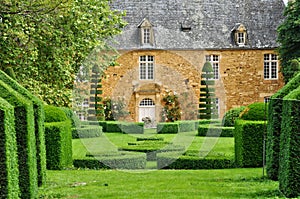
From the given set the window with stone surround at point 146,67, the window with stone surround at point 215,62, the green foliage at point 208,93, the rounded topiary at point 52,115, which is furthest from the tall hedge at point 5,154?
the window with stone surround at point 215,62

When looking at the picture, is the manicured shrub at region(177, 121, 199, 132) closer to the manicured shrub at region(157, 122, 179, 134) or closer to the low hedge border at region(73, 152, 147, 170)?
the manicured shrub at region(157, 122, 179, 134)

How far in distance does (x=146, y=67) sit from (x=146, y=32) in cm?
216

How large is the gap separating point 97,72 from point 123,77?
4624 mm

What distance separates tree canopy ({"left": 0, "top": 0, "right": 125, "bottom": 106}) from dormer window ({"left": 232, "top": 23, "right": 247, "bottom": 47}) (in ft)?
46.1

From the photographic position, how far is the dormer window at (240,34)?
36000 millimetres

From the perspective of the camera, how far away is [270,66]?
36.9 m

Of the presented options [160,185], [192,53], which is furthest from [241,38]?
[160,185]

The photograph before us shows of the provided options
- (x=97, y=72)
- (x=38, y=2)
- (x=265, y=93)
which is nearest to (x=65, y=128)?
(x=38, y=2)

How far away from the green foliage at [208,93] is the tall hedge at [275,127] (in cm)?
2200

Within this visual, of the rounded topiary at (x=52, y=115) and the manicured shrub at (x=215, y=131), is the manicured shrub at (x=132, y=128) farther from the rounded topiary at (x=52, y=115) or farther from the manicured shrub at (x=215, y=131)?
the rounded topiary at (x=52, y=115)

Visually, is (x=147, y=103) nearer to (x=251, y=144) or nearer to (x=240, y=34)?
(x=240, y=34)

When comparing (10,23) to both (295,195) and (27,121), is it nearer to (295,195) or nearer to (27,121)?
(27,121)

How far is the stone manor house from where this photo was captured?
36.4 m

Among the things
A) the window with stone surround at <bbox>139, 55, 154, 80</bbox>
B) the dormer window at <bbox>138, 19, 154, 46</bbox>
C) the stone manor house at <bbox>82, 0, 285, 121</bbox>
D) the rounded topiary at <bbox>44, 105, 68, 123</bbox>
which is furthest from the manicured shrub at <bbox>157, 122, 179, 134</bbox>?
the rounded topiary at <bbox>44, 105, 68, 123</bbox>
